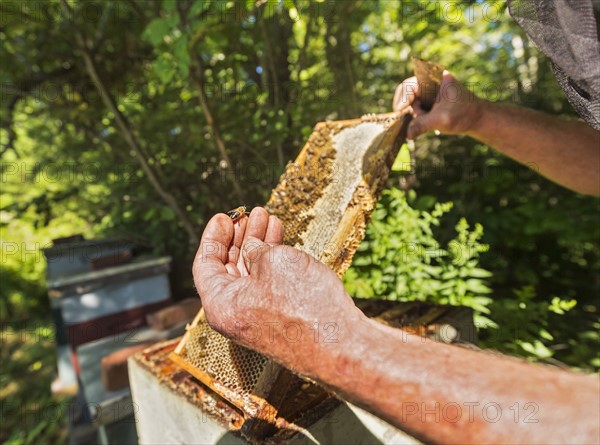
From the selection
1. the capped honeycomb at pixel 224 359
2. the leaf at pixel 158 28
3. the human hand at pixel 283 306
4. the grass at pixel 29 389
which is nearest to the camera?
the human hand at pixel 283 306

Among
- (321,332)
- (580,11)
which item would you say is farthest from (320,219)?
(580,11)

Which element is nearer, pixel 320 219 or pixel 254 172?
pixel 320 219

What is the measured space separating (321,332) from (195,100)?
3.67m

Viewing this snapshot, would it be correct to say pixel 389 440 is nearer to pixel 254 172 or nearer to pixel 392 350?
pixel 392 350

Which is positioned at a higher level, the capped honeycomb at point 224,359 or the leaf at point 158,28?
the leaf at point 158,28

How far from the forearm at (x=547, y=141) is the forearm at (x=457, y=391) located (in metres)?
1.51

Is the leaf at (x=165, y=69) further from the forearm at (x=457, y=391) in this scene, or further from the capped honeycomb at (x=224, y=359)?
the forearm at (x=457, y=391)

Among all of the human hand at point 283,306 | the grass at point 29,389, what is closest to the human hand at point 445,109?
the human hand at point 283,306

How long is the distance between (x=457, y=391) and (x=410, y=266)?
1.84 metres

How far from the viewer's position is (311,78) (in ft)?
12.9

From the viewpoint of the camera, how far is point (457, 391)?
2.04ft

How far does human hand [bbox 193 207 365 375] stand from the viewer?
734 millimetres

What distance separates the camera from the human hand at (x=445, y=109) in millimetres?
1800

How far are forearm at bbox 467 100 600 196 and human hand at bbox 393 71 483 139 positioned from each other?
55 millimetres
